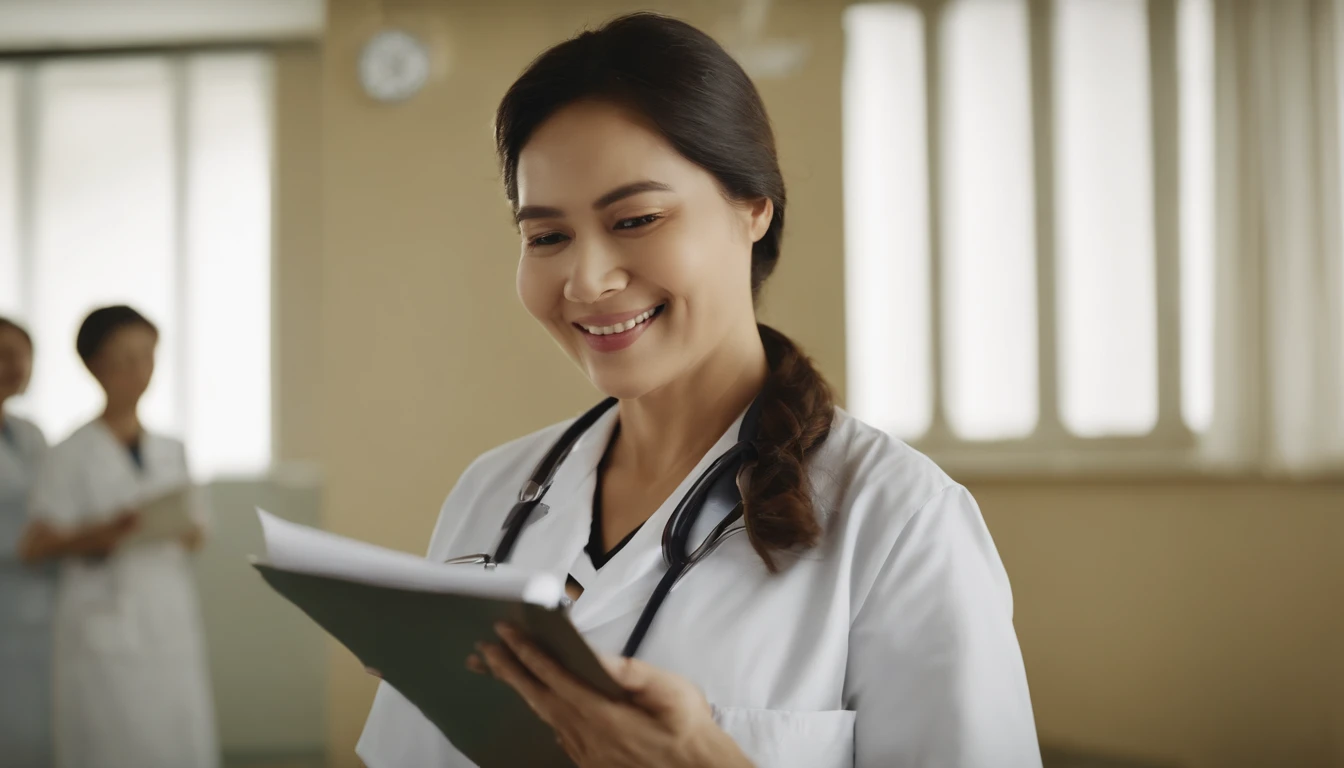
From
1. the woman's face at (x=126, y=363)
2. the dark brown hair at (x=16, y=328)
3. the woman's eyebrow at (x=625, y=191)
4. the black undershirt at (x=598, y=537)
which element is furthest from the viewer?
the dark brown hair at (x=16, y=328)

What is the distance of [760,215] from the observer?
1099mm

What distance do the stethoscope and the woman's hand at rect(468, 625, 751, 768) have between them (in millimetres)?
125

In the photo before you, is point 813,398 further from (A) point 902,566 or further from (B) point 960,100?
(B) point 960,100

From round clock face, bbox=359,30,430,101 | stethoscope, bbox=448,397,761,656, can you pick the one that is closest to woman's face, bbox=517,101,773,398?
stethoscope, bbox=448,397,761,656

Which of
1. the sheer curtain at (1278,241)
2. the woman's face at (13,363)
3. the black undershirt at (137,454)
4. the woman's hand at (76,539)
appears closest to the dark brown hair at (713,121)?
the woman's hand at (76,539)

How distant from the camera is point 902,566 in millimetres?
890

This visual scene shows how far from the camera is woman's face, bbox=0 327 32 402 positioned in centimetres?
316

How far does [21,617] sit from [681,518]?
287 centimetres

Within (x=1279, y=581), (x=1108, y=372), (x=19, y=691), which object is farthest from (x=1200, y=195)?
(x=19, y=691)

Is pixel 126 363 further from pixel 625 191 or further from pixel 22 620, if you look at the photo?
pixel 625 191

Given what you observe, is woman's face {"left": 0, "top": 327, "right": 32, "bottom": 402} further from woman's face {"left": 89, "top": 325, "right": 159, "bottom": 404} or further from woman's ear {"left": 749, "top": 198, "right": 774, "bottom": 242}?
woman's ear {"left": 749, "top": 198, "right": 774, "bottom": 242}

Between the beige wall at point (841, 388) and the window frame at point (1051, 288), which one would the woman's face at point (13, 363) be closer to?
the beige wall at point (841, 388)

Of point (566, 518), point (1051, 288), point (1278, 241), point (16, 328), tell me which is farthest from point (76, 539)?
point (1278, 241)

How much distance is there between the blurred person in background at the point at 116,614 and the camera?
2.67m
